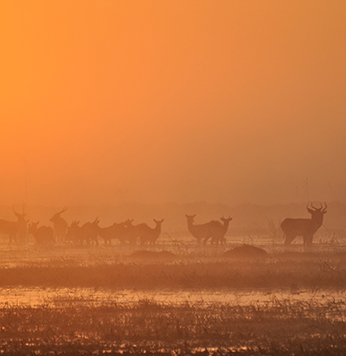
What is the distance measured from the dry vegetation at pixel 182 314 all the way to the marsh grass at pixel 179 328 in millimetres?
17

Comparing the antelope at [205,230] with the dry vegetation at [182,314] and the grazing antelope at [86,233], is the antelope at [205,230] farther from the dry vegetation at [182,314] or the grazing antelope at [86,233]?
the dry vegetation at [182,314]

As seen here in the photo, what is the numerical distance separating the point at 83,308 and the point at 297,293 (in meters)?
5.29

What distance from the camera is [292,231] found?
2983 centimetres

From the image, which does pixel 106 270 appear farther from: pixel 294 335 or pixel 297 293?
pixel 294 335

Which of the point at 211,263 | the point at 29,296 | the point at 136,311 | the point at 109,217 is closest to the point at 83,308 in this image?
the point at 136,311

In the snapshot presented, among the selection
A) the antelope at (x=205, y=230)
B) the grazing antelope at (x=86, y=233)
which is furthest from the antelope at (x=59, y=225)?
the antelope at (x=205, y=230)

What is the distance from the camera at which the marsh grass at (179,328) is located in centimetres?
943

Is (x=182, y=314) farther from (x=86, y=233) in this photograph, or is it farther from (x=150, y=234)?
(x=86, y=233)

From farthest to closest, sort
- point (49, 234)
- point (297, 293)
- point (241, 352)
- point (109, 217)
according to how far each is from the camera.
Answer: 1. point (109, 217)
2. point (49, 234)
3. point (297, 293)
4. point (241, 352)

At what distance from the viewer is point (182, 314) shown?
39.5 ft

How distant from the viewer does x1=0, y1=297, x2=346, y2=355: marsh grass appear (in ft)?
30.9

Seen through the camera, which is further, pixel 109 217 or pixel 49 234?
pixel 109 217

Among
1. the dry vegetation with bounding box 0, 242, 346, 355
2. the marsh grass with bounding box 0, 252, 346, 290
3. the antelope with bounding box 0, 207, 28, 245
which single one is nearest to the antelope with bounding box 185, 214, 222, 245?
the marsh grass with bounding box 0, 252, 346, 290

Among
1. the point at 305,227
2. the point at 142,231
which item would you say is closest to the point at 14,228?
the point at 142,231
